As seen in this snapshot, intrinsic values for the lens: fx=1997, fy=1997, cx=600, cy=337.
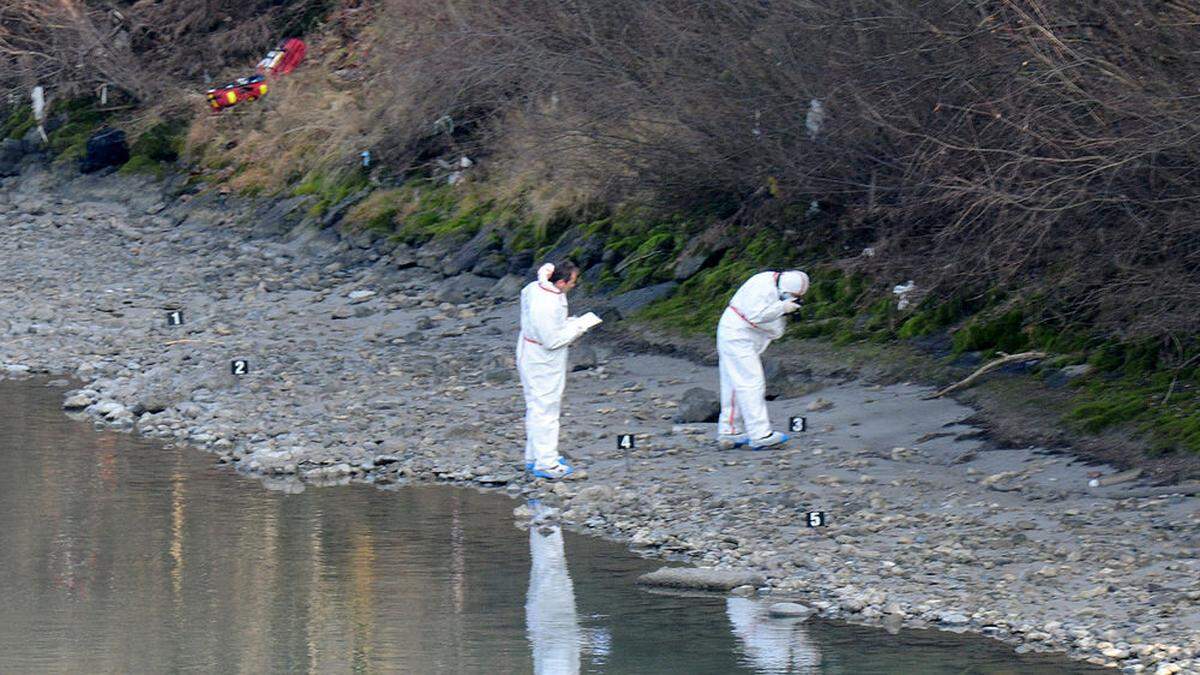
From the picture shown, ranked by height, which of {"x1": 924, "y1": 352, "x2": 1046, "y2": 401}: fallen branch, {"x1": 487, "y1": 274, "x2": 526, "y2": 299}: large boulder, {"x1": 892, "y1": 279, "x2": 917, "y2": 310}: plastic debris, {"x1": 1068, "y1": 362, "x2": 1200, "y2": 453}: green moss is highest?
{"x1": 487, "y1": 274, "x2": 526, "y2": 299}: large boulder

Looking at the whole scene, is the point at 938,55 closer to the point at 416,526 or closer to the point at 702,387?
the point at 702,387

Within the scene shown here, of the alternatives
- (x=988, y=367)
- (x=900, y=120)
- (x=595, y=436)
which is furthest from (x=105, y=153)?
(x=988, y=367)

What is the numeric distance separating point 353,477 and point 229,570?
3.21 m

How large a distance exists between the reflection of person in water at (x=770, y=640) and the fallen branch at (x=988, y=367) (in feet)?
16.2

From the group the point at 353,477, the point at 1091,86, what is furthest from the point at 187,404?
the point at 1091,86

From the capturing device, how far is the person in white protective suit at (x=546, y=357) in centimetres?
1383

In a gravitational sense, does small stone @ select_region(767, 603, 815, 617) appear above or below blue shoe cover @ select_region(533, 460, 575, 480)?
below

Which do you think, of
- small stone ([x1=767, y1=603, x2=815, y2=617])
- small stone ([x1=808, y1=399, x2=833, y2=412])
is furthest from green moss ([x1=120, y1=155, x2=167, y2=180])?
small stone ([x1=767, y1=603, x2=815, y2=617])

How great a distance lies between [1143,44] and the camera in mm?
12250

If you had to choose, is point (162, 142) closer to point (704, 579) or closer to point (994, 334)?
point (994, 334)

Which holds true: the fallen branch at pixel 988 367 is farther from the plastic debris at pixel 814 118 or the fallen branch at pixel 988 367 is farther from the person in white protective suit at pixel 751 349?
the plastic debris at pixel 814 118

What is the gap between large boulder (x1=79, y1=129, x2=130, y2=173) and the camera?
98.9 feet

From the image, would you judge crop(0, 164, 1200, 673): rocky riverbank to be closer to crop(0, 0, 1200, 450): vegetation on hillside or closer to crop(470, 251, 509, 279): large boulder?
crop(470, 251, 509, 279): large boulder

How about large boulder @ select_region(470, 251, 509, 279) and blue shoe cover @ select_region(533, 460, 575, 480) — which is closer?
blue shoe cover @ select_region(533, 460, 575, 480)
